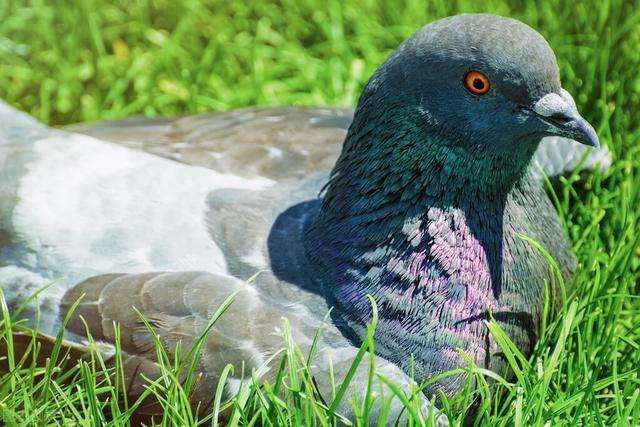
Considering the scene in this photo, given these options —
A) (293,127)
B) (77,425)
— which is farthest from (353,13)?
(77,425)

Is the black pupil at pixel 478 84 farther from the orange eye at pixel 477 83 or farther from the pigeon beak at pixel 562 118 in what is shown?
the pigeon beak at pixel 562 118

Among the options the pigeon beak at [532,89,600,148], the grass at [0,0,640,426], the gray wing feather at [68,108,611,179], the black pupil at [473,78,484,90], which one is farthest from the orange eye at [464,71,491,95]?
the gray wing feather at [68,108,611,179]

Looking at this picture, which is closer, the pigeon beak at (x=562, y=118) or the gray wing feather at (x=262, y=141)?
the pigeon beak at (x=562, y=118)

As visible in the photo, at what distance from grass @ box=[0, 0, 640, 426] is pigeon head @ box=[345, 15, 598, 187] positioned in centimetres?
73

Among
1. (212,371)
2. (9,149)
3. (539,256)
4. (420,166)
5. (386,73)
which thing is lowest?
(212,371)

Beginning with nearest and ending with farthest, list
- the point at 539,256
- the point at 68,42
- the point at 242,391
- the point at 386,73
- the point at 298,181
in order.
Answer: the point at 242,391, the point at 386,73, the point at 539,256, the point at 298,181, the point at 68,42

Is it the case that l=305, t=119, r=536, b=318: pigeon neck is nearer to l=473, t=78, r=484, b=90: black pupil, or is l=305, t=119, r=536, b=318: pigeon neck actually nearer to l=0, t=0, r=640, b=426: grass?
l=473, t=78, r=484, b=90: black pupil

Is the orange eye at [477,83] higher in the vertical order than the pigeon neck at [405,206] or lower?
higher

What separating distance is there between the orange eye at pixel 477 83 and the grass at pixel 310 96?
905mm

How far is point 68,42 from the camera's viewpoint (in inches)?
262

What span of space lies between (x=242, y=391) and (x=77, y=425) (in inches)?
25.8

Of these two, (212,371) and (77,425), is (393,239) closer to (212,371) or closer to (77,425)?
(212,371)

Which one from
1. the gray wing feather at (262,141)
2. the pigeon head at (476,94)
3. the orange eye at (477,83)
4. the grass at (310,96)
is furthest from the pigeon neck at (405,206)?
the gray wing feather at (262,141)

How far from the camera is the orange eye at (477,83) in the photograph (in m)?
3.70
